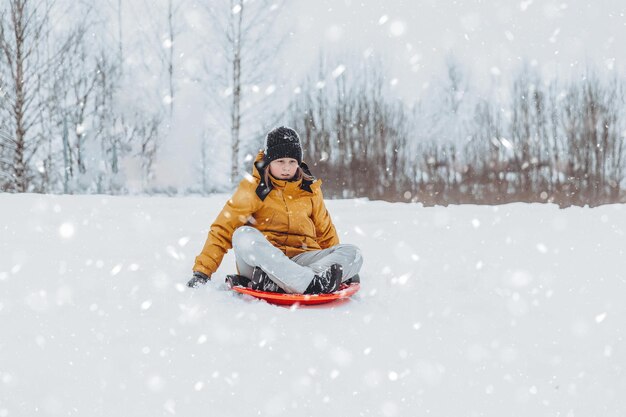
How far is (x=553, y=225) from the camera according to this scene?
5207mm

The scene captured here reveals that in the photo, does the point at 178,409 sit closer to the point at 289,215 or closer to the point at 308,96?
the point at 289,215

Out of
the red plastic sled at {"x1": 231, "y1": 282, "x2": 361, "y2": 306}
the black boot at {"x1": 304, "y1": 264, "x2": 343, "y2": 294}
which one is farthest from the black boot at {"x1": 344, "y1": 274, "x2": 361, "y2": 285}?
the black boot at {"x1": 304, "y1": 264, "x2": 343, "y2": 294}

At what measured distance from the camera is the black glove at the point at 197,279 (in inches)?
127

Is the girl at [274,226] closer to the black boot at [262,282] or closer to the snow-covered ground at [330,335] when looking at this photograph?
the black boot at [262,282]

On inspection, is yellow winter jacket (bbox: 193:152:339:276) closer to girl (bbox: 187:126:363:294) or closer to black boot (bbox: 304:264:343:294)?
girl (bbox: 187:126:363:294)

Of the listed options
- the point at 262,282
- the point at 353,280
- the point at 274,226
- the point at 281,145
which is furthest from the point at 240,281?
the point at 281,145

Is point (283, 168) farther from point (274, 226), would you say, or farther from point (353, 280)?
point (353, 280)

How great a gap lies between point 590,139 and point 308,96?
6124 mm

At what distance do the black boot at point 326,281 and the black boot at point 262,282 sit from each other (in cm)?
22

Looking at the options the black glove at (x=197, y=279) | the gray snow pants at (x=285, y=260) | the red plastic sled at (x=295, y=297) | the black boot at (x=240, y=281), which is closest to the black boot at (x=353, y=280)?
the gray snow pants at (x=285, y=260)

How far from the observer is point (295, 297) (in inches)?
119

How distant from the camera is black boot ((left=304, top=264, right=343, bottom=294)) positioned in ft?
10.1

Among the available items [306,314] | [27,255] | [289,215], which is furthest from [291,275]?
[27,255]

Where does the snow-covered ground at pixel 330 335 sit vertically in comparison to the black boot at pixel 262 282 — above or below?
below
